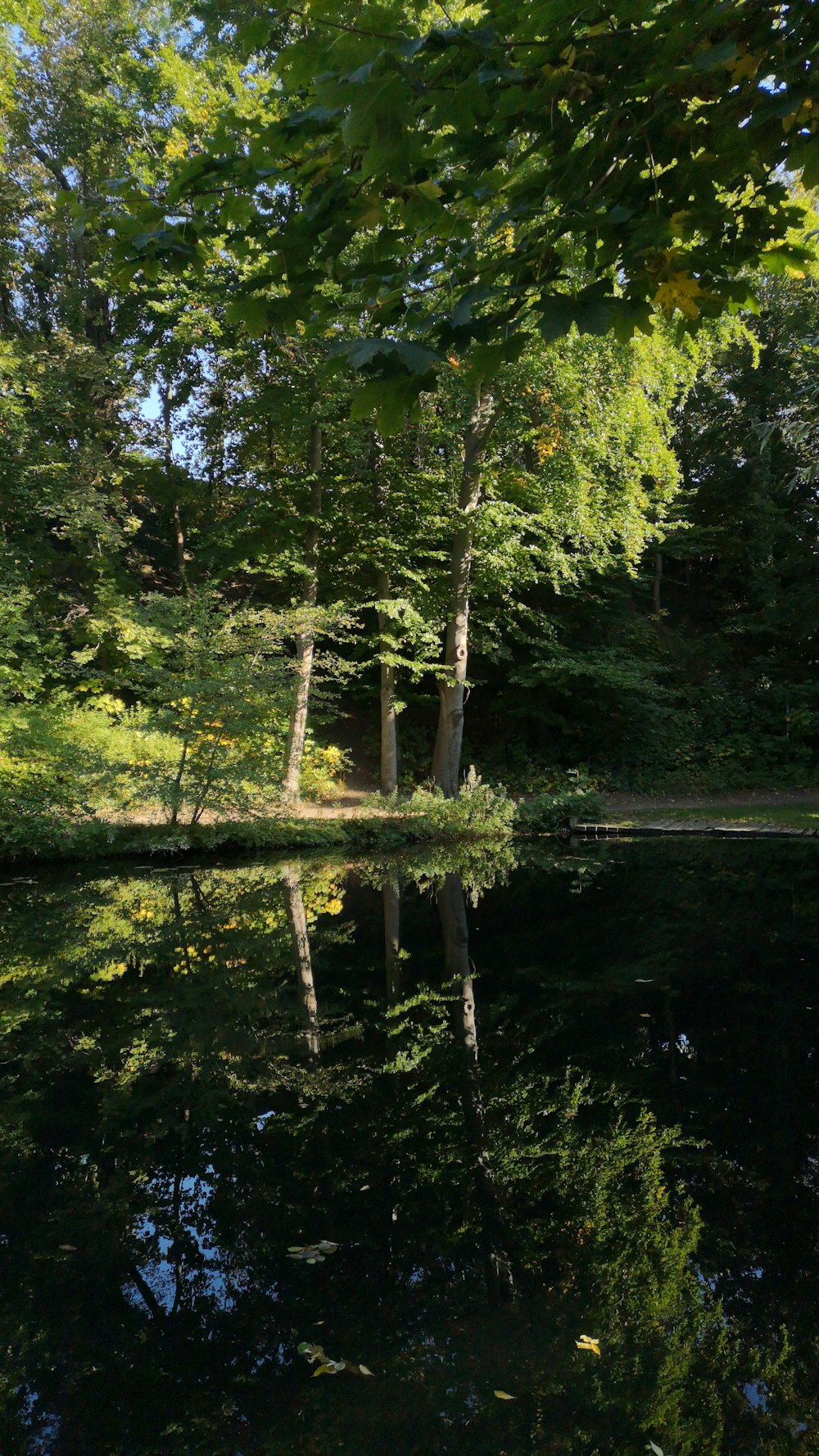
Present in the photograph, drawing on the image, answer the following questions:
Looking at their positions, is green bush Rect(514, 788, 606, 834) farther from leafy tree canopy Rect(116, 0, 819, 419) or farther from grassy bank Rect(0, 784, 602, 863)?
leafy tree canopy Rect(116, 0, 819, 419)

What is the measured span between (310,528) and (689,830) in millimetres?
7966

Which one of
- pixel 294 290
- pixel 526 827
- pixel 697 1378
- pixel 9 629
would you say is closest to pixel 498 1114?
pixel 697 1378

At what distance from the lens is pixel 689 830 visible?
43.2 feet

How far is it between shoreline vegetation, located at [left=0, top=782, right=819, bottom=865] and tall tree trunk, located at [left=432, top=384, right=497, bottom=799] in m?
1.16

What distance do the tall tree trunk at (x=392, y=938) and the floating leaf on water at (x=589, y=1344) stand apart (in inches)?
112

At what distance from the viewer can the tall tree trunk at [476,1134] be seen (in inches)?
93.3

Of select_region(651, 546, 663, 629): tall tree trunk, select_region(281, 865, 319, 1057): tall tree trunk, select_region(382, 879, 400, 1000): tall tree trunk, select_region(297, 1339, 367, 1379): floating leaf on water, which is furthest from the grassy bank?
select_region(651, 546, 663, 629): tall tree trunk

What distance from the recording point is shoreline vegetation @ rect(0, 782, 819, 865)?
403 inches

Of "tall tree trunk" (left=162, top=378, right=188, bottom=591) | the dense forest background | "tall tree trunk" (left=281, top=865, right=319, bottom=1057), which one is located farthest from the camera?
"tall tree trunk" (left=162, top=378, right=188, bottom=591)

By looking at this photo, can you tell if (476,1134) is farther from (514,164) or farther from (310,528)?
(310,528)

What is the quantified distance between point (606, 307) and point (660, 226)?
423 mm

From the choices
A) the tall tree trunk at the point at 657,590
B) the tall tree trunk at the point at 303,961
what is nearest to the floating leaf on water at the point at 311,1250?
the tall tree trunk at the point at 303,961

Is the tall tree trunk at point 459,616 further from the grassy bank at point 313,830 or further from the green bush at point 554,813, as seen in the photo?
the grassy bank at point 313,830

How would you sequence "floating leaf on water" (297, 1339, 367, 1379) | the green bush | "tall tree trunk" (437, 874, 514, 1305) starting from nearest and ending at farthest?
"floating leaf on water" (297, 1339, 367, 1379), "tall tree trunk" (437, 874, 514, 1305), the green bush
